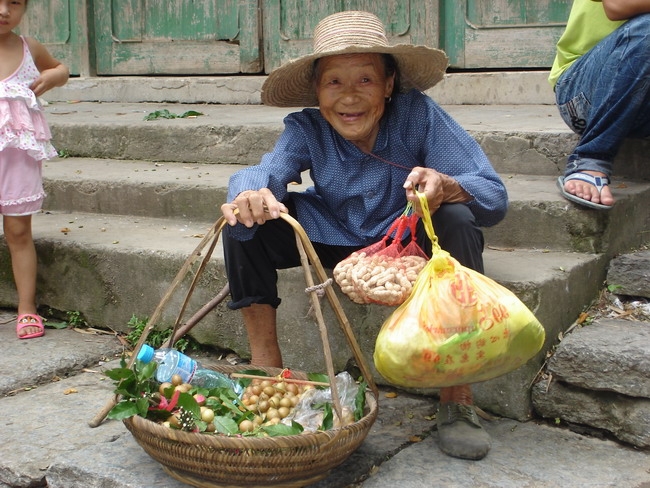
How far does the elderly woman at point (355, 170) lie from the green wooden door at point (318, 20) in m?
2.43

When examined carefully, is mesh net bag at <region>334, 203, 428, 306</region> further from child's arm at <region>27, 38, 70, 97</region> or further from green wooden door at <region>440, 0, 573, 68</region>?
green wooden door at <region>440, 0, 573, 68</region>

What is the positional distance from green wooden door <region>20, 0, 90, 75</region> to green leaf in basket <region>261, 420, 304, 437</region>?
4643 millimetres

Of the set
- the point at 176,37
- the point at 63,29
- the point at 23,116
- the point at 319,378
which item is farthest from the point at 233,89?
the point at 319,378

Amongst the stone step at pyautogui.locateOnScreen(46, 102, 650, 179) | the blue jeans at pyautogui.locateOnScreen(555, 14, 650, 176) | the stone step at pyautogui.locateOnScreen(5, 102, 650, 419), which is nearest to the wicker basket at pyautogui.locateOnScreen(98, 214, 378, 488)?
the stone step at pyautogui.locateOnScreen(5, 102, 650, 419)

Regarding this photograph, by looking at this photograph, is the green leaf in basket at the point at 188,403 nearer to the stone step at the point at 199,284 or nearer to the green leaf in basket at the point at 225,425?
the green leaf in basket at the point at 225,425

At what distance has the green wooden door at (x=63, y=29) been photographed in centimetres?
629

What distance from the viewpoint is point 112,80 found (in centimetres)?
615

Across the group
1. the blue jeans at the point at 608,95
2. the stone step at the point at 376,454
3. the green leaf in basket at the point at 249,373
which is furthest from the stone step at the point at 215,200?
the green leaf in basket at the point at 249,373

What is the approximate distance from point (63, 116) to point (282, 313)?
9.19ft

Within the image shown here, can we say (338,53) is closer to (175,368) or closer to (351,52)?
(351,52)

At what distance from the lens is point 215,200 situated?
12.9 ft

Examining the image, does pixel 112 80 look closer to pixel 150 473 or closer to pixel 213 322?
pixel 213 322

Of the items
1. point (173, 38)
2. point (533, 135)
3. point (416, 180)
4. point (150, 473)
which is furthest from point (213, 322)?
point (173, 38)

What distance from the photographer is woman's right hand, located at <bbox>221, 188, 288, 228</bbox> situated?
2496 mm
